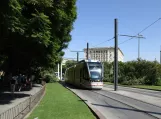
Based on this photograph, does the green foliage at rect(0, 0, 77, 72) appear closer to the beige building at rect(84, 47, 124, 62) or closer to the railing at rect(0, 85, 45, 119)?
the railing at rect(0, 85, 45, 119)

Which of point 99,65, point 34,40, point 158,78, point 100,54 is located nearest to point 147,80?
point 158,78

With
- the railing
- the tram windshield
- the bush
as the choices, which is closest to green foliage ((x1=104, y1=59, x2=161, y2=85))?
the bush

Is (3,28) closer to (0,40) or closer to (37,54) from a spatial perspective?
(0,40)

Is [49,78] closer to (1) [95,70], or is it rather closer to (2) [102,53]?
(2) [102,53]

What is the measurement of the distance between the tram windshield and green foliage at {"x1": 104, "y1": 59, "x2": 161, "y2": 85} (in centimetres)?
2488

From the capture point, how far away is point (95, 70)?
40.0 m

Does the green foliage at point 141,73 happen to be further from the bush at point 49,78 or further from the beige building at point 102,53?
the beige building at point 102,53

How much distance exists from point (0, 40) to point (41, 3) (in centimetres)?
289

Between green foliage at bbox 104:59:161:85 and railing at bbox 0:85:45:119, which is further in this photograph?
green foliage at bbox 104:59:161:85

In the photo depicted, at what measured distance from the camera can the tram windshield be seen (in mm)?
39656

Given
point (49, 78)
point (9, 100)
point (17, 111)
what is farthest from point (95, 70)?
point (49, 78)

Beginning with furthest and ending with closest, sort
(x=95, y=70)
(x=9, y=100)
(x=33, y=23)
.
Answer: (x=95, y=70), (x=9, y=100), (x=33, y=23)

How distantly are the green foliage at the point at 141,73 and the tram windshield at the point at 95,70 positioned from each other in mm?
24885

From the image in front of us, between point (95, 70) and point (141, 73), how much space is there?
2945cm
